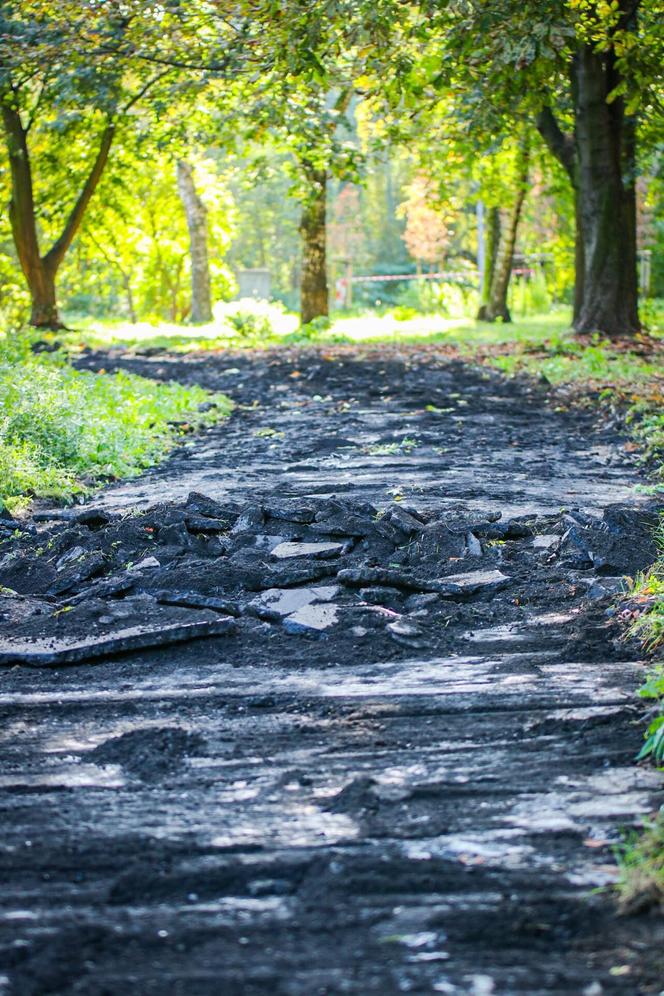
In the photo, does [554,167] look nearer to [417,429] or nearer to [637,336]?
[637,336]

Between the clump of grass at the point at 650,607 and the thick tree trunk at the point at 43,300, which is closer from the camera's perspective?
the clump of grass at the point at 650,607

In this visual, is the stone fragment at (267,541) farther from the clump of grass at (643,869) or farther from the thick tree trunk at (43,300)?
the thick tree trunk at (43,300)

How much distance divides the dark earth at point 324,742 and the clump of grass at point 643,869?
0.04 meters

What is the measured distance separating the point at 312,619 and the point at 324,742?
1.16 meters

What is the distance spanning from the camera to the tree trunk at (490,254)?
25703 millimetres

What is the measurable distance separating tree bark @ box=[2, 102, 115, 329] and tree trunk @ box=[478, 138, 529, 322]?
8.15 metres

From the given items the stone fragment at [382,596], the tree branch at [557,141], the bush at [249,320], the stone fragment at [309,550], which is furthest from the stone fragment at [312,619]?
the bush at [249,320]

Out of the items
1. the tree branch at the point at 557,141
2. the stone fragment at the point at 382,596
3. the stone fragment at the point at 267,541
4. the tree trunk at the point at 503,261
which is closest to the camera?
the stone fragment at the point at 382,596

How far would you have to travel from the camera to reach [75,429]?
859 cm

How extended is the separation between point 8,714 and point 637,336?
13.4 meters

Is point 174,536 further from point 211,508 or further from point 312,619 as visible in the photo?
point 312,619

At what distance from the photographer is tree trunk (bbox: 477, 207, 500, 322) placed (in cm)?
2570

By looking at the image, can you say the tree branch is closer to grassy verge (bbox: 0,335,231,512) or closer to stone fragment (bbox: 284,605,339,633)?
grassy verge (bbox: 0,335,231,512)

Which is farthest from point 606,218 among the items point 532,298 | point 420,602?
point 532,298
